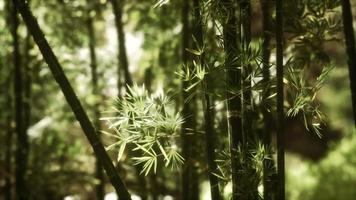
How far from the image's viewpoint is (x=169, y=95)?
3730mm

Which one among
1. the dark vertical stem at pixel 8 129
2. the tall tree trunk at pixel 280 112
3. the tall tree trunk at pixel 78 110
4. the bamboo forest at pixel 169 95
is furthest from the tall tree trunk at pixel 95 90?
the tall tree trunk at pixel 280 112

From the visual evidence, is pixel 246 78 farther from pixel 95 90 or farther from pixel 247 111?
pixel 95 90

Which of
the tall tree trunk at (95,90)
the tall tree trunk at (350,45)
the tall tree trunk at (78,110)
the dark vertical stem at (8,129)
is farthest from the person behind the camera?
the dark vertical stem at (8,129)

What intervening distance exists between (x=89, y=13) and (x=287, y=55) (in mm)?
1683

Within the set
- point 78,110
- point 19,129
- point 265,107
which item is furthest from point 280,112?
point 19,129

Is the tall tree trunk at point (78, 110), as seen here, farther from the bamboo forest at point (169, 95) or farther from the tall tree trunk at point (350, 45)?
the tall tree trunk at point (350, 45)

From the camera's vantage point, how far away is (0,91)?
4898mm

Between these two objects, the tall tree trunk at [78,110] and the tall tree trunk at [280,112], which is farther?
the tall tree trunk at [78,110]

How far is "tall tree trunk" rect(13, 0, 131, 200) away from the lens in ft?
5.83

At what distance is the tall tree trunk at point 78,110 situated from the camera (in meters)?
1.78

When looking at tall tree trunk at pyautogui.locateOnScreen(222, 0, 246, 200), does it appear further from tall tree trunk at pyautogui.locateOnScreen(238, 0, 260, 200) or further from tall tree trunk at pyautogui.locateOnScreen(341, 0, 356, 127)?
tall tree trunk at pyautogui.locateOnScreen(341, 0, 356, 127)

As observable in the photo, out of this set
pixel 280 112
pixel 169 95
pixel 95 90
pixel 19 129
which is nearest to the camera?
pixel 280 112

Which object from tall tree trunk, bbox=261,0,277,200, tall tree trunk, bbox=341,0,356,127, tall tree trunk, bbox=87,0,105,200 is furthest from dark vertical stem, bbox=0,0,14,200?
tall tree trunk, bbox=341,0,356,127

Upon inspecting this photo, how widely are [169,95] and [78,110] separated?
196cm
